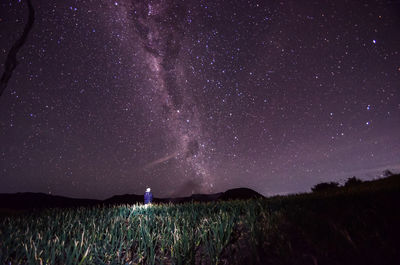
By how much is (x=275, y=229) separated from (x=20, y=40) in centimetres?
992

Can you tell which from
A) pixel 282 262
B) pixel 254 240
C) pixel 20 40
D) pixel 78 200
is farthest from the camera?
pixel 78 200

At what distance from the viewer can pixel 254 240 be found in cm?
287

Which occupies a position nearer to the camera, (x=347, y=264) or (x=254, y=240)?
(x=347, y=264)

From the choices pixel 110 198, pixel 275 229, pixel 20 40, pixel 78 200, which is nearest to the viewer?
pixel 275 229

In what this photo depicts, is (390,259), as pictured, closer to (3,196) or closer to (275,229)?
(275,229)

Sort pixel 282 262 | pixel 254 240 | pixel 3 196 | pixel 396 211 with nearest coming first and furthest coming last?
pixel 282 262
pixel 396 211
pixel 254 240
pixel 3 196

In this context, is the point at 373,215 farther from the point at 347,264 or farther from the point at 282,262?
the point at 282,262

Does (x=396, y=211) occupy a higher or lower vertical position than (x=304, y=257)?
higher

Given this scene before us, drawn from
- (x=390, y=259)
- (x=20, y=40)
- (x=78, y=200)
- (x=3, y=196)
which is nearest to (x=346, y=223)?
(x=390, y=259)

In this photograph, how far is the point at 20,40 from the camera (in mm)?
7777

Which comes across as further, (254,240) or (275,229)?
(275,229)

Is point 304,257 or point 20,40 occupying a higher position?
point 20,40

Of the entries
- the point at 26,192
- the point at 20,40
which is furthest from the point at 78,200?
the point at 20,40

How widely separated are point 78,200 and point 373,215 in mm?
53754
